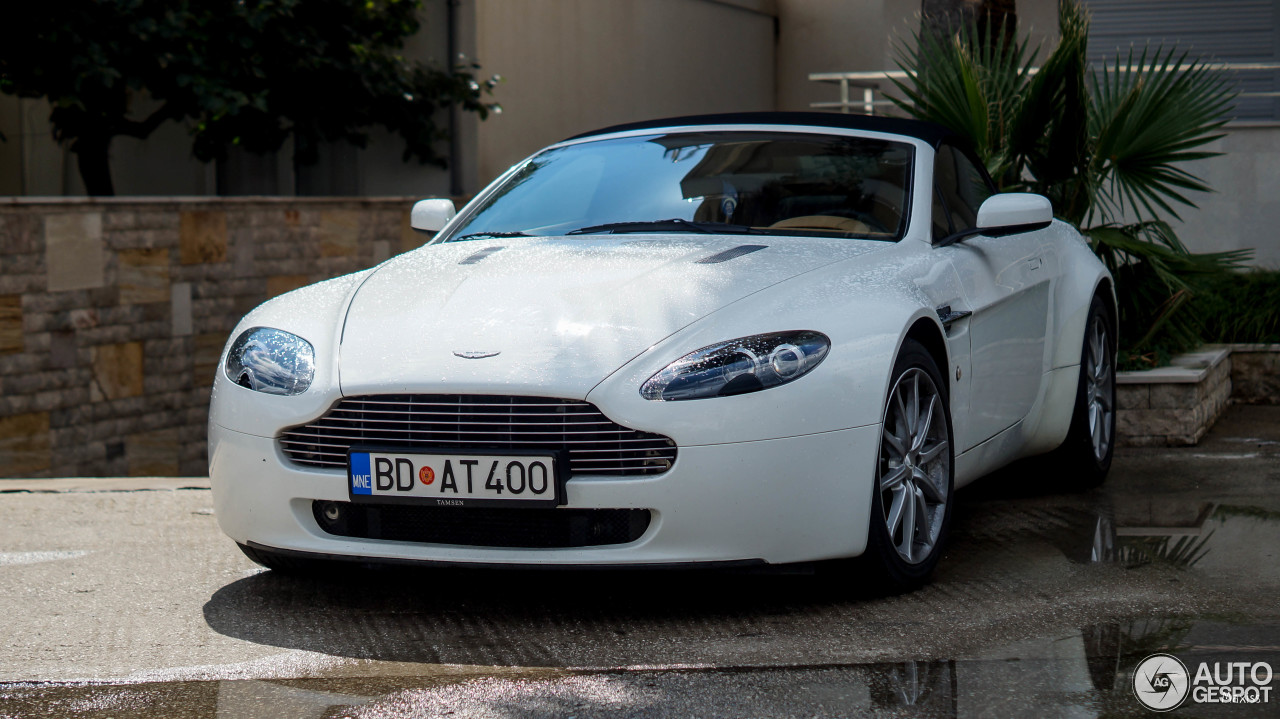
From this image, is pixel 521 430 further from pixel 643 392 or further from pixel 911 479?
pixel 911 479

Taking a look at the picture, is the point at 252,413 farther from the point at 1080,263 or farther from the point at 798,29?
the point at 798,29

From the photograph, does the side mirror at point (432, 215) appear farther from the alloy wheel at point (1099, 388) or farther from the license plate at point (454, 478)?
the alloy wheel at point (1099, 388)

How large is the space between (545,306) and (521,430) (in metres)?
0.41

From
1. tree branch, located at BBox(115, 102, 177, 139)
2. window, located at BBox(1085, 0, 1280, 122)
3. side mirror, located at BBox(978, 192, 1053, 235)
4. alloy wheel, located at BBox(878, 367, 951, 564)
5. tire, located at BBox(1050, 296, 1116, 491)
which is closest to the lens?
alloy wheel, located at BBox(878, 367, 951, 564)

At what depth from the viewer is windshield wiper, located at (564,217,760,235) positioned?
4.47 metres

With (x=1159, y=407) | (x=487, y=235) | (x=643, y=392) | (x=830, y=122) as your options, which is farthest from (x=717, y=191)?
(x=1159, y=407)

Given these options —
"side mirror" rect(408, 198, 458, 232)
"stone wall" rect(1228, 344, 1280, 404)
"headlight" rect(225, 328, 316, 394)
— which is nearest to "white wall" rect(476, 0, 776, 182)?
"stone wall" rect(1228, 344, 1280, 404)

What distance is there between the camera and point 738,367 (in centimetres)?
353

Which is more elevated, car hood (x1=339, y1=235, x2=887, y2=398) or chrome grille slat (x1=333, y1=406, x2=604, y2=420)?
car hood (x1=339, y1=235, x2=887, y2=398)

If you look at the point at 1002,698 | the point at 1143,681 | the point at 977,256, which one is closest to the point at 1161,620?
the point at 1143,681

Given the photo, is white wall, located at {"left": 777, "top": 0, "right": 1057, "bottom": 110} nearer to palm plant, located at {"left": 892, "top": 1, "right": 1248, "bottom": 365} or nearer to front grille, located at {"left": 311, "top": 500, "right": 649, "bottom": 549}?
palm plant, located at {"left": 892, "top": 1, "right": 1248, "bottom": 365}

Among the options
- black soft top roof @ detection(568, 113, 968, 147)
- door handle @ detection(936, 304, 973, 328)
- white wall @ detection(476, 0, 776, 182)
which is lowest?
door handle @ detection(936, 304, 973, 328)

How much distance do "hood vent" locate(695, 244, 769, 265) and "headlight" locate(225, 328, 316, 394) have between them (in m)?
1.06

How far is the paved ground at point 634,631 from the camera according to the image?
10.1 ft
